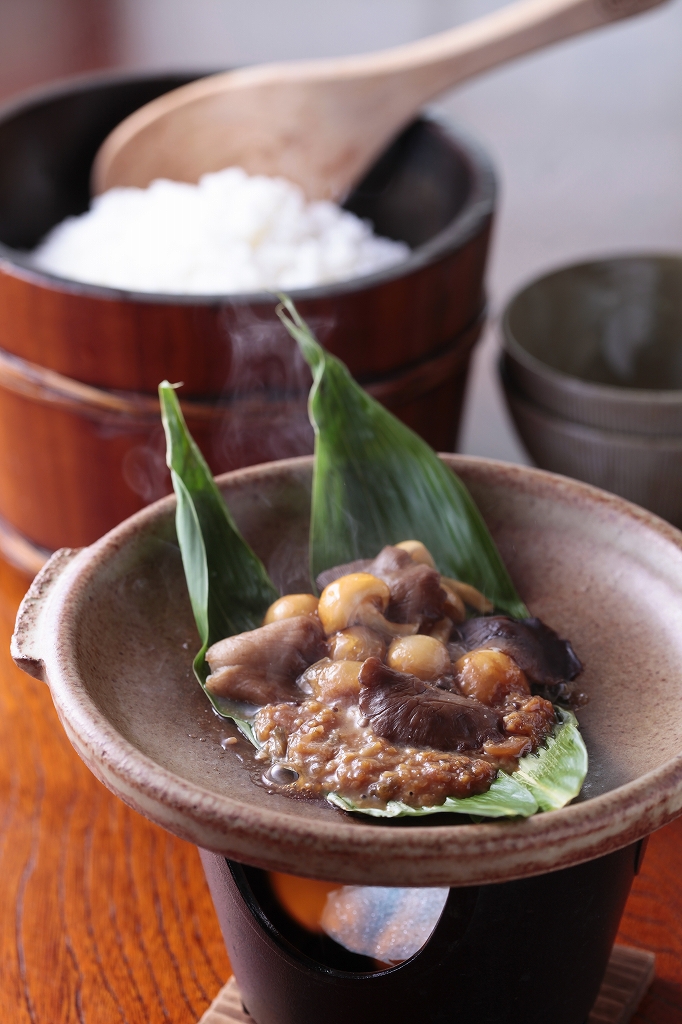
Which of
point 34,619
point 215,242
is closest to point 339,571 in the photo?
point 34,619

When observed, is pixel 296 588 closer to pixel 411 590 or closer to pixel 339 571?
pixel 339 571

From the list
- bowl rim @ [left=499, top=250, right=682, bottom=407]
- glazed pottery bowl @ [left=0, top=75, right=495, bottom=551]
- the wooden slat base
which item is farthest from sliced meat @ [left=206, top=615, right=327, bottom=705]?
bowl rim @ [left=499, top=250, right=682, bottom=407]

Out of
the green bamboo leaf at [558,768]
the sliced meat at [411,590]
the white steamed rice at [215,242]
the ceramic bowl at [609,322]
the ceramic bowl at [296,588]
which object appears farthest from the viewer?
the ceramic bowl at [609,322]

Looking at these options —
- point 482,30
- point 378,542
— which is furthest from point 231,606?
point 482,30

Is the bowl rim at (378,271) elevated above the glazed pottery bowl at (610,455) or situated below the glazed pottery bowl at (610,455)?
above

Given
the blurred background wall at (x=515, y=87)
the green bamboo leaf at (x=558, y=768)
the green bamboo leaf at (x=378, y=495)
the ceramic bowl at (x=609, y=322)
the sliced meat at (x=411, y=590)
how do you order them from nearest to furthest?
the green bamboo leaf at (x=558, y=768), the sliced meat at (x=411, y=590), the green bamboo leaf at (x=378, y=495), the ceramic bowl at (x=609, y=322), the blurred background wall at (x=515, y=87)

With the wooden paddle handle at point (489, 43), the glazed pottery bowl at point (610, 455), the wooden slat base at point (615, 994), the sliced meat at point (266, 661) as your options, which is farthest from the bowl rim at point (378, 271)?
the wooden slat base at point (615, 994)

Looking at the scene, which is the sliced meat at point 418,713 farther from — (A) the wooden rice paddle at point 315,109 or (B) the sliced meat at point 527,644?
(A) the wooden rice paddle at point 315,109

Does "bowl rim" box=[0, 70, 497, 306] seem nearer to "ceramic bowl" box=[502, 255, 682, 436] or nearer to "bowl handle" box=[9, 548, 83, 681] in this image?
"ceramic bowl" box=[502, 255, 682, 436]
